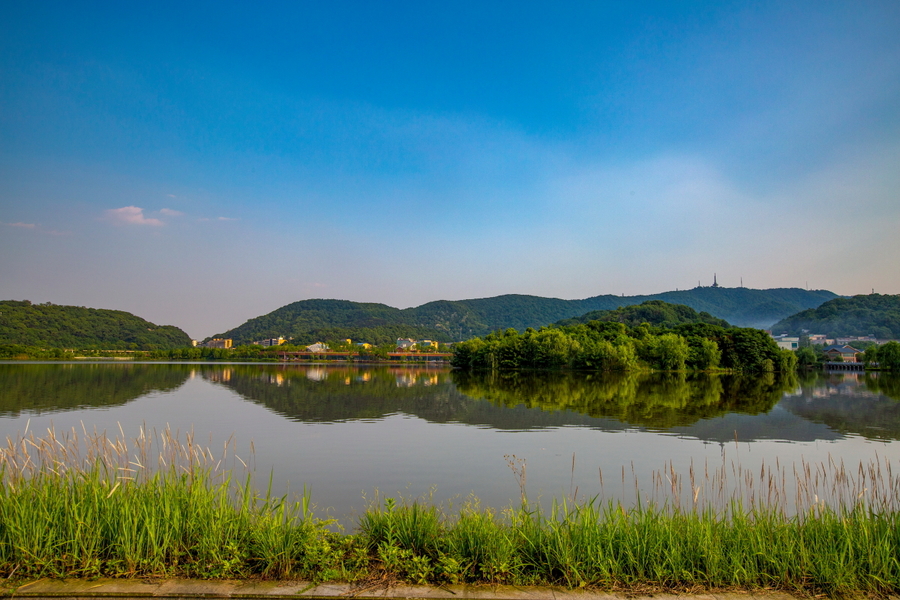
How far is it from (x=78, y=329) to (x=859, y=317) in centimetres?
23021

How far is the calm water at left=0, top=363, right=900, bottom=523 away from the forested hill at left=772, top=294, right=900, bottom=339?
153m

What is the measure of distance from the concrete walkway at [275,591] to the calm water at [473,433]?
4.64 feet

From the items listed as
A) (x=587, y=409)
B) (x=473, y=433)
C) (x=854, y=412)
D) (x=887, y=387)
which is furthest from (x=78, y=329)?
(x=887, y=387)

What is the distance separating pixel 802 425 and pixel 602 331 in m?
78.5

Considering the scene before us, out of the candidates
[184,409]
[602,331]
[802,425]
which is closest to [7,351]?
[184,409]

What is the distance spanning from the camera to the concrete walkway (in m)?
4.08

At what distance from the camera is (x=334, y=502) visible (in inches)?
344

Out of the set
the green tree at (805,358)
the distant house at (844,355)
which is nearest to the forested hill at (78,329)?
the green tree at (805,358)

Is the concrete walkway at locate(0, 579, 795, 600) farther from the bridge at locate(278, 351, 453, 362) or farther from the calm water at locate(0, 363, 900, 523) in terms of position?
the bridge at locate(278, 351, 453, 362)

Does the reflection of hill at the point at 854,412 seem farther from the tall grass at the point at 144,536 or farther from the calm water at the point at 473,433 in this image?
the tall grass at the point at 144,536

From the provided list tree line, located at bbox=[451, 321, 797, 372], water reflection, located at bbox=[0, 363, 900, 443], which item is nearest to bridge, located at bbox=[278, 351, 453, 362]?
tree line, located at bbox=[451, 321, 797, 372]

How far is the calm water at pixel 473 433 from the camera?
1034 cm

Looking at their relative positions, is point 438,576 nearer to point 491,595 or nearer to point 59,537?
point 491,595

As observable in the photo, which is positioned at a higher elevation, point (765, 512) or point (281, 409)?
point (765, 512)
